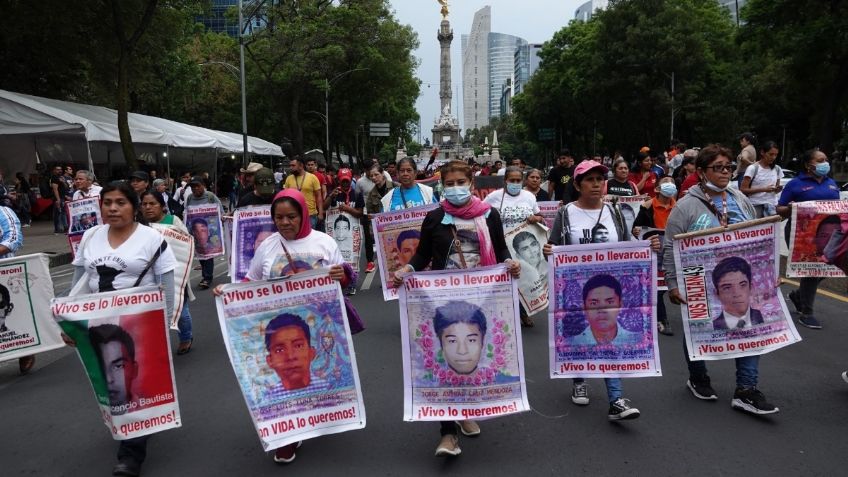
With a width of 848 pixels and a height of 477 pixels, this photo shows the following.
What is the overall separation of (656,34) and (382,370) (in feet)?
130

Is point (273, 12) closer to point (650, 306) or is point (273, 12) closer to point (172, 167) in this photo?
point (172, 167)

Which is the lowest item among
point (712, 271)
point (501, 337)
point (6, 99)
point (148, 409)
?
point (148, 409)

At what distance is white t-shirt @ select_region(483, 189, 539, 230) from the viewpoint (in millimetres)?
7148

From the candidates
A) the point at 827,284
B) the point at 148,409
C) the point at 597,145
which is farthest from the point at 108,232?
the point at 597,145

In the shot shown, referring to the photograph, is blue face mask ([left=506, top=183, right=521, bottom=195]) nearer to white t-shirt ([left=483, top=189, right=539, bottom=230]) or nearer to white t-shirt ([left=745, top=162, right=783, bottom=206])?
white t-shirt ([left=483, top=189, right=539, bottom=230])

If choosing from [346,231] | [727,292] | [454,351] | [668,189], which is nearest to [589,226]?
[727,292]

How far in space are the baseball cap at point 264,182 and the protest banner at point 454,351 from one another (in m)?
4.60

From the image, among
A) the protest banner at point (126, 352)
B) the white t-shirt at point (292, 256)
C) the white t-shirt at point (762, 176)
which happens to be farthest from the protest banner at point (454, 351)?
the white t-shirt at point (762, 176)

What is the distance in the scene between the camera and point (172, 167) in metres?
38.8

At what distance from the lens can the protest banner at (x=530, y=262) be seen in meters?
6.76

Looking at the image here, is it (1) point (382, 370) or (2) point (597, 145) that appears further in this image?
(2) point (597, 145)

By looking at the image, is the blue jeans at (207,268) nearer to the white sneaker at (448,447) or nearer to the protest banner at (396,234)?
the protest banner at (396,234)

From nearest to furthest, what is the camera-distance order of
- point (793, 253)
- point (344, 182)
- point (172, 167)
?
point (793, 253) → point (344, 182) → point (172, 167)

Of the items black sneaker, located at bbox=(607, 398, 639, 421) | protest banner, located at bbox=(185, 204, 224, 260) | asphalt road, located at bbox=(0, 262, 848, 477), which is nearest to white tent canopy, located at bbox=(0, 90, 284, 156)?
protest banner, located at bbox=(185, 204, 224, 260)
